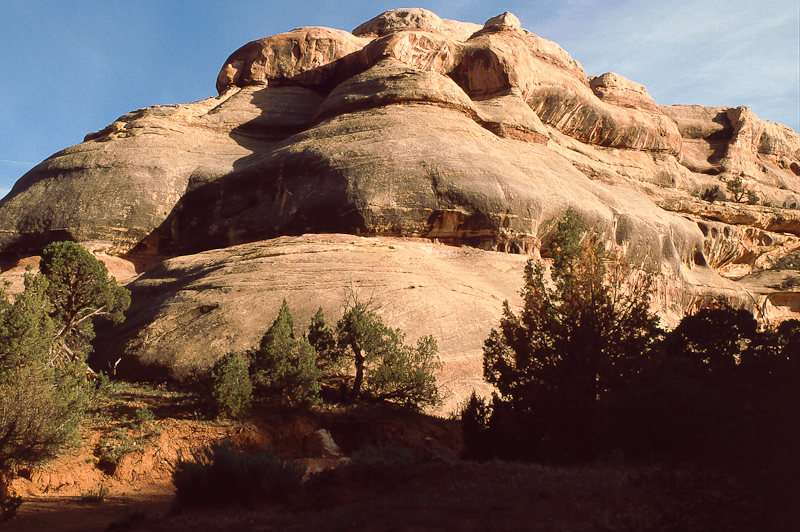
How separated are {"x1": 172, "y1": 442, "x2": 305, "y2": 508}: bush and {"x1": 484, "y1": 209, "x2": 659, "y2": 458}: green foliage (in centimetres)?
644

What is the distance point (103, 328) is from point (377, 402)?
1384 centimetres

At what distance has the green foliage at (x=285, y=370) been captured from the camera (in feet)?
57.8

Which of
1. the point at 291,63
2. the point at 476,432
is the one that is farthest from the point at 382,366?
the point at 291,63

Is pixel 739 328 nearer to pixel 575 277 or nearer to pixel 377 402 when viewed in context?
pixel 575 277

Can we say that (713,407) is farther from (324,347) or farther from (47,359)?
(47,359)

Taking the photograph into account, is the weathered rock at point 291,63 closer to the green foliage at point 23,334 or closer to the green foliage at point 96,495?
the green foliage at point 23,334

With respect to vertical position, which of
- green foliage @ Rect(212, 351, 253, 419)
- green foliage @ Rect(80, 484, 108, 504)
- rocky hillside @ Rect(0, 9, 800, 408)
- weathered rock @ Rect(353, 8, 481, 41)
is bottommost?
green foliage @ Rect(80, 484, 108, 504)

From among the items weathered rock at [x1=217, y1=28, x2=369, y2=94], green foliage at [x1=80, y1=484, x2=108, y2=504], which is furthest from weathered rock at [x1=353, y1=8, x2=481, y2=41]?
green foliage at [x1=80, y1=484, x2=108, y2=504]

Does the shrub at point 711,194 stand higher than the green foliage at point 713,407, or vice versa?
the shrub at point 711,194

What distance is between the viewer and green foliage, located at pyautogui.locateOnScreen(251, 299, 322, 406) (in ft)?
57.8

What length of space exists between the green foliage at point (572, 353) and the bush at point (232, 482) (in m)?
6.44

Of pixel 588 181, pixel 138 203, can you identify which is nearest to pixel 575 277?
pixel 588 181

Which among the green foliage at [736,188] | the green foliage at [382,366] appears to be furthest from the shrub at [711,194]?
the green foliage at [382,366]

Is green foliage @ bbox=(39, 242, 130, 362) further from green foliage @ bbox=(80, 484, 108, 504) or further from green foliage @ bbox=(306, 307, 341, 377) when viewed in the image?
green foliage @ bbox=(80, 484, 108, 504)
